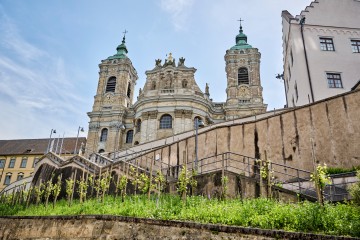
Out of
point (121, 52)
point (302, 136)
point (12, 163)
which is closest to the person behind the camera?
point (302, 136)

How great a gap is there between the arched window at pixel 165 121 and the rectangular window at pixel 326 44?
1855 centimetres

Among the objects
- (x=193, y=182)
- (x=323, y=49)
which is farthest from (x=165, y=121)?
(x=193, y=182)

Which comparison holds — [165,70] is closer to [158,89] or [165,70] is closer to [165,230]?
[158,89]

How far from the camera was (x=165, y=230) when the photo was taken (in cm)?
769

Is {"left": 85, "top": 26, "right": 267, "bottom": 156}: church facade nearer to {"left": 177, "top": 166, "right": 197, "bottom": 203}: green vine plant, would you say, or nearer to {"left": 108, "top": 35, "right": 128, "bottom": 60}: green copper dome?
{"left": 108, "top": 35, "right": 128, "bottom": 60}: green copper dome

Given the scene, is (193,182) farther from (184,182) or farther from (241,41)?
(241,41)

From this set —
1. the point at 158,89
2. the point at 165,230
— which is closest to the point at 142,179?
the point at 165,230

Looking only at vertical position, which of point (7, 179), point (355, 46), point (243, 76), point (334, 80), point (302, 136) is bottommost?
point (302, 136)

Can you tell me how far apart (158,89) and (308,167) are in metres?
27.5

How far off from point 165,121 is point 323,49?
19142 mm

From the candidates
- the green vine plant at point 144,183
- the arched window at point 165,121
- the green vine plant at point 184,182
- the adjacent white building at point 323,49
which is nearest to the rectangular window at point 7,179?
the arched window at point 165,121

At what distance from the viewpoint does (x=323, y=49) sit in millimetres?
22531

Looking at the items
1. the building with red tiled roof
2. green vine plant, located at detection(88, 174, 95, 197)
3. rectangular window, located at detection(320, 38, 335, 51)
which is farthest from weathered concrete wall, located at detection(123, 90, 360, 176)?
the building with red tiled roof

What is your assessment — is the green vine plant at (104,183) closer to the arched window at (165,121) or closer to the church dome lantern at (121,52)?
the arched window at (165,121)
